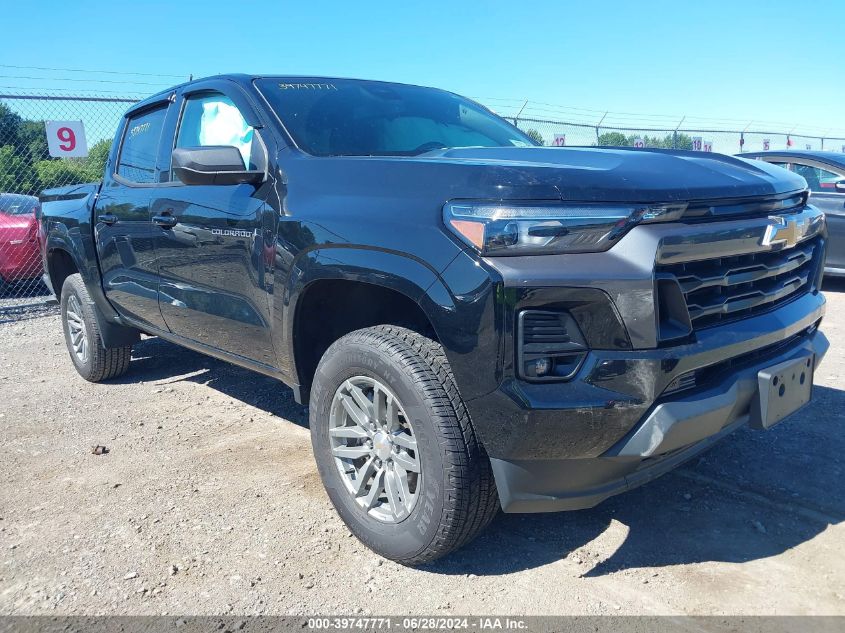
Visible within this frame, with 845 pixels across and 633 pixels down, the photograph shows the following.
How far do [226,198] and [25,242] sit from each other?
7.09 m

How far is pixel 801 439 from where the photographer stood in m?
3.75

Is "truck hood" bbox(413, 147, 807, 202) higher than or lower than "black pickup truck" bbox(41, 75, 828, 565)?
higher

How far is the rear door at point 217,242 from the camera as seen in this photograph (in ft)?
10.4

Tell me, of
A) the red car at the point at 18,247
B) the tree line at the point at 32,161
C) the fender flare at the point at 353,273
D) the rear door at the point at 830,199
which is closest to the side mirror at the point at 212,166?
the fender flare at the point at 353,273

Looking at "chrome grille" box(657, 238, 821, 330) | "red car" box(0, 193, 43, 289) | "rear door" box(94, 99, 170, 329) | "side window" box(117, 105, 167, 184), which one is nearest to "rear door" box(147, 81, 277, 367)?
"rear door" box(94, 99, 170, 329)

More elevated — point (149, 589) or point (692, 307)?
point (692, 307)

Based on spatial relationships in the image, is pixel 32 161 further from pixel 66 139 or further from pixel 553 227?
pixel 553 227

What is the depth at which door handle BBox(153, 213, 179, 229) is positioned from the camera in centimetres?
366

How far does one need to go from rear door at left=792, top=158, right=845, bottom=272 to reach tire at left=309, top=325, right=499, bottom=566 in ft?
22.2

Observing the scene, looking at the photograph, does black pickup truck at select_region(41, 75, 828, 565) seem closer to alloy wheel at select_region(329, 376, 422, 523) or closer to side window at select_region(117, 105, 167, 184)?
alloy wheel at select_region(329, 376, 422, 523)

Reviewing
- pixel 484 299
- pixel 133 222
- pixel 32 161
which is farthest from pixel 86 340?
pixel 32 161

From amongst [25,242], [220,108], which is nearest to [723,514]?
[220,108]

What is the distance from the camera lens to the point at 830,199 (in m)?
7.75

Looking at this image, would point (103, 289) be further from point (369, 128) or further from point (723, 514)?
point (723, 514)
